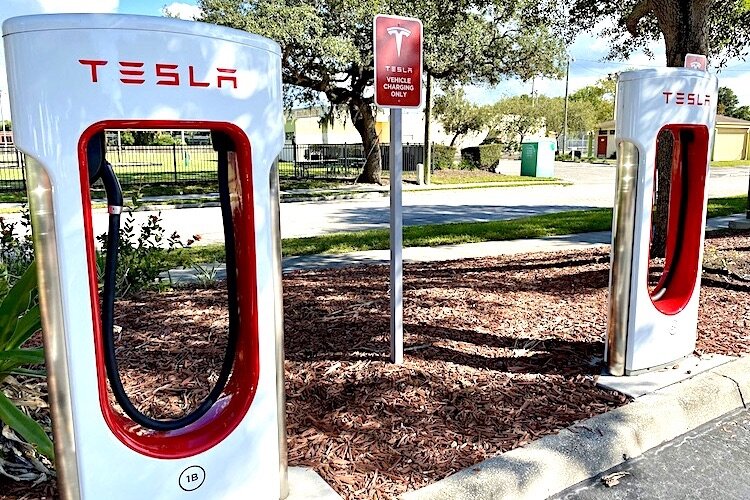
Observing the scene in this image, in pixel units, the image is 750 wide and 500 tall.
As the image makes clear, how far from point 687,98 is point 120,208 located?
3310 mm

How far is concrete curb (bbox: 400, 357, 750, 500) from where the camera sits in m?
2.74

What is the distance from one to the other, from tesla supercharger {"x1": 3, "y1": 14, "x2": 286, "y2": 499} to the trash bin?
27.8 m

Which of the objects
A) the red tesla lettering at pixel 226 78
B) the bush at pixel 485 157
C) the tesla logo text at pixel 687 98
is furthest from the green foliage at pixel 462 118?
the red tesla lettering at pixel 226 78

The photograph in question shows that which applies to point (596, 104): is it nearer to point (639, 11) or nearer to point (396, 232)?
point (639, 11)

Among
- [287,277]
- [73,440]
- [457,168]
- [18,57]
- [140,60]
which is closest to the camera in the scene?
[18,57]

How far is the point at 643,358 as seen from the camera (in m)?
3.98

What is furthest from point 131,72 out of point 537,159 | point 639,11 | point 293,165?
point 293,165

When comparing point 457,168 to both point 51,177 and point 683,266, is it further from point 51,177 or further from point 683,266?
point 51,177

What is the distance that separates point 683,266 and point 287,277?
3.99 meters

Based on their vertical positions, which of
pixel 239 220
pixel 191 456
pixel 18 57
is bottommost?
pixel 191 456

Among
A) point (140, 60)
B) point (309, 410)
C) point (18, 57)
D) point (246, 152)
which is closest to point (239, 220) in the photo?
point (246, 152)

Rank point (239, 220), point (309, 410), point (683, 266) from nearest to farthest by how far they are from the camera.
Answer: point (239, 220), point (309, 410), point (683, 266)

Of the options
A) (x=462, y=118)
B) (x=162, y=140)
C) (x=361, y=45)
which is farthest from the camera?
(x=462, y=118)

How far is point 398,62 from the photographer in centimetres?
364
